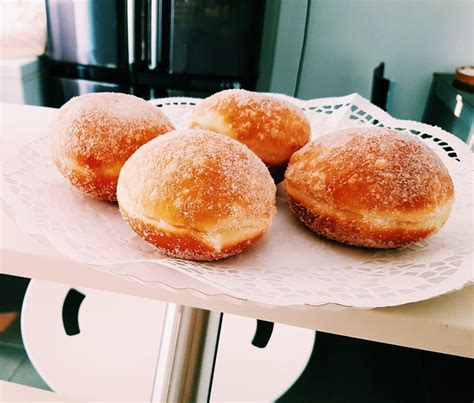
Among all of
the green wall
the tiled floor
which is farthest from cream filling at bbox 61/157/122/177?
the green wall

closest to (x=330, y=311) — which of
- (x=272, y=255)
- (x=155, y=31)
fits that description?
(x=272, y=255)

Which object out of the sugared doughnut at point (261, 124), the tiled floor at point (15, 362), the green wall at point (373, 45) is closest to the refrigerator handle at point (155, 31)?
the green wall at point (373, 45)

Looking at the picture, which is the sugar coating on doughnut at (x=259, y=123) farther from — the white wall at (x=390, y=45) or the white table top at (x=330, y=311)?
the white wall at (x=390, y=45)

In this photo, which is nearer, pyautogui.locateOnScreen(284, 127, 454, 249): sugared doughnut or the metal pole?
pyautogui.locateOnScreen(284, 127, 454, 249): sugared doughnut

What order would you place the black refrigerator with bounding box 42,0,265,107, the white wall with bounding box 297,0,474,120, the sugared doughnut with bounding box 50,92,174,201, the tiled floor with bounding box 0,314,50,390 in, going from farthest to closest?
the white wall with bounding box 297,0,474,120
the black refrigerator with bounding box 42,0,265,107
the tiled floor with bounding box 0,314,50,390
the sugared doughnut with bounding box 50,92,174,201

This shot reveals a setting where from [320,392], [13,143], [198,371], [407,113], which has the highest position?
[13,143]

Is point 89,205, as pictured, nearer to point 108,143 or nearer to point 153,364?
point 108,143

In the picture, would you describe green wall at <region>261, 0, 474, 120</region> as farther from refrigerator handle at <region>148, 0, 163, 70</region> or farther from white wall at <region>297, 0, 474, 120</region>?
refrigerator handle at <region>148, 0, 163, 70</region>

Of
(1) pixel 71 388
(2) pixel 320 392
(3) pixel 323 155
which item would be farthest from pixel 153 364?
(3) pixel 323 155
